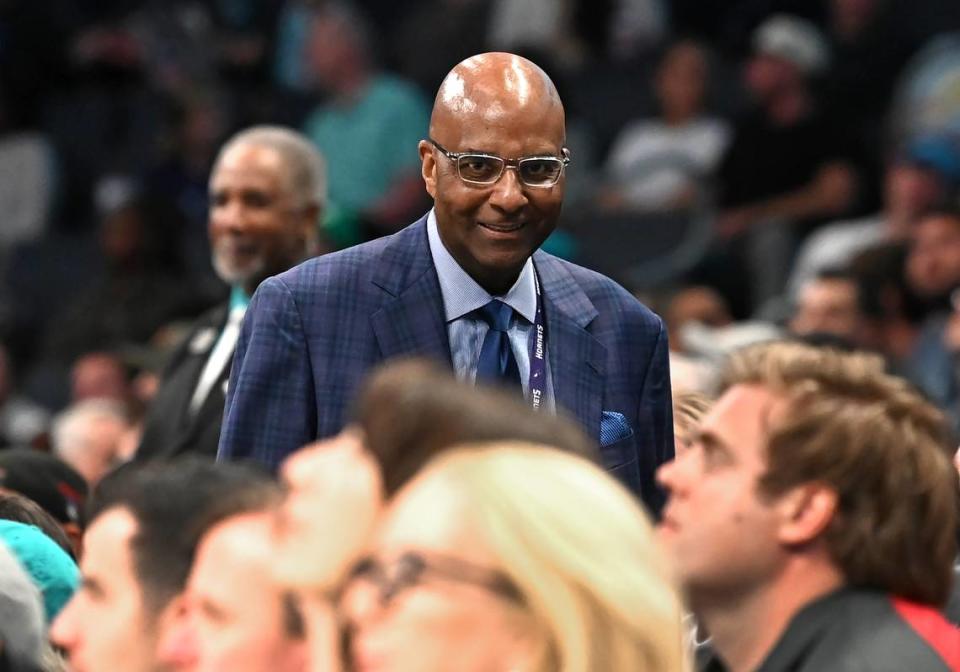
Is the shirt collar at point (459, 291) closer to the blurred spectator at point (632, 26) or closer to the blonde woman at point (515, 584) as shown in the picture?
the blonde woman at point (515, 584)

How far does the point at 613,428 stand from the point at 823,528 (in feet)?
3.27

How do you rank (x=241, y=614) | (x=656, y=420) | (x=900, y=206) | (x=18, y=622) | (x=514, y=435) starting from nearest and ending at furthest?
(x=514, y=435), (x=241, y=614), (x=18, y=622), (x=656, y=420), (x=900, y=206)

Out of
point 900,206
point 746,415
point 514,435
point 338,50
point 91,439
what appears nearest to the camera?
point 514,435

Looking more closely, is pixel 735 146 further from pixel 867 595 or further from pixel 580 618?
pixel 580 618

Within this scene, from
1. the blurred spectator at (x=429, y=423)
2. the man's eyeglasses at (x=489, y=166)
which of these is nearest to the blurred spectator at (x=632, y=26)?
the man's eyeglasses at (x=489, y=166)

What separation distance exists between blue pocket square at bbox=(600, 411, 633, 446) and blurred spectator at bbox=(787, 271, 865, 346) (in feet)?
11.5

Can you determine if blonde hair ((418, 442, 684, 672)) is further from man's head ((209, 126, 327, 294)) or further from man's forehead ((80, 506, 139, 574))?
man's head ((209, 126, 327, 294))

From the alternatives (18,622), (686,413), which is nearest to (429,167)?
(686,413)

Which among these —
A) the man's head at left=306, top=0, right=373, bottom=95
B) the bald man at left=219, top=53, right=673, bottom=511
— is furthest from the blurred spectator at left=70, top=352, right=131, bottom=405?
the bald man at left=219, top=53, right=673, bottom=511

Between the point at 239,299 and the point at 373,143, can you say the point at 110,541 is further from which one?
the point at 373,143

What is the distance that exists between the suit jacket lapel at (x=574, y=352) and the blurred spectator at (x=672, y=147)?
5.39m

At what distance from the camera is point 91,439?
24.5 ft

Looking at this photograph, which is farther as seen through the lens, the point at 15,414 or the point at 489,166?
the point at 15,414

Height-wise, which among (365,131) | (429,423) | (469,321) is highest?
(429,423)
